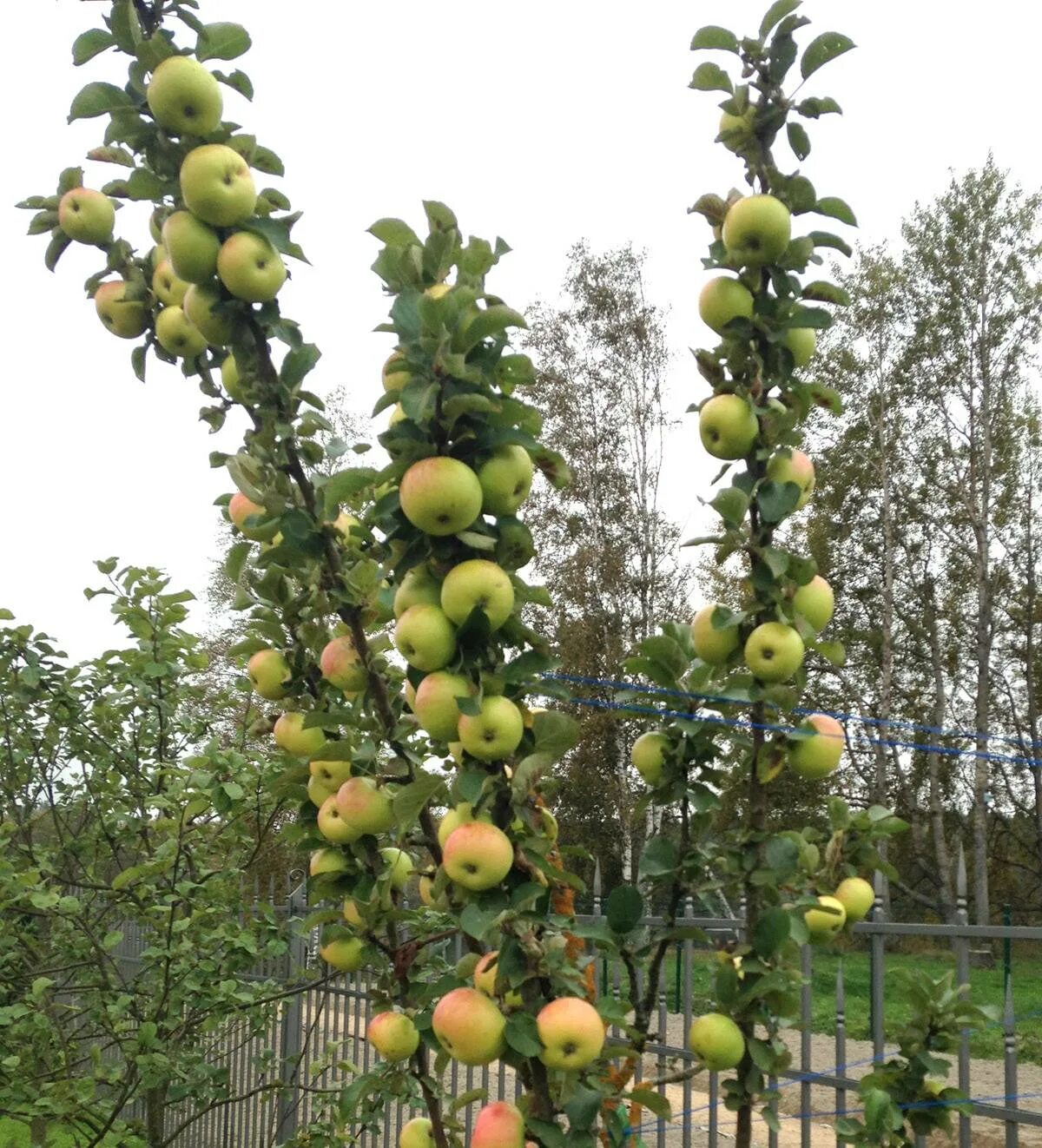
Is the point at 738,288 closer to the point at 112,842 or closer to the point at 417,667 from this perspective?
the point at 417,667

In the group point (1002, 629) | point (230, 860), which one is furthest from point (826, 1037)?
point (1002, 629)

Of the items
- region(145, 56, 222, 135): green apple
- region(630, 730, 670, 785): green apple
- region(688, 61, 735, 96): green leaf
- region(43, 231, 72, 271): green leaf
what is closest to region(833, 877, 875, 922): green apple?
region(630, 730, 670, 785): green apple

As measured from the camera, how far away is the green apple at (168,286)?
1.51 m

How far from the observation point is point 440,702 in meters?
1.10

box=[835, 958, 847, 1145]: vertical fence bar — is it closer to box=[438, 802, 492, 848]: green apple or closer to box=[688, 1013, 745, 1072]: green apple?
box=[688, 1013, 745, 1072]: green apple

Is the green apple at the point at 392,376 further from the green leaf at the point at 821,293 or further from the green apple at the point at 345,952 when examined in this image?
the green apple at the point at 345,952

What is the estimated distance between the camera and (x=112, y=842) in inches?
139

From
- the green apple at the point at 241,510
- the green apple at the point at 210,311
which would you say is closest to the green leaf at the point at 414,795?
the green apple at the point at 241,510

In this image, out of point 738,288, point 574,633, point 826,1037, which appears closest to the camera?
point 738,288

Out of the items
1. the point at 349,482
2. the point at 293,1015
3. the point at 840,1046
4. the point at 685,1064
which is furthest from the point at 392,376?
the point at 293,1015

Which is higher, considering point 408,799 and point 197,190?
point 197,190

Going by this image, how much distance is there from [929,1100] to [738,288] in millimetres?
1160

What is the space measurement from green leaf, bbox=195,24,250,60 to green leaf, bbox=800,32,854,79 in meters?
0.70

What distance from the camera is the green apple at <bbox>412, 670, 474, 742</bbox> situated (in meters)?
1.10
